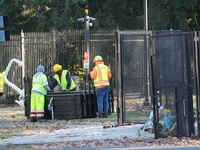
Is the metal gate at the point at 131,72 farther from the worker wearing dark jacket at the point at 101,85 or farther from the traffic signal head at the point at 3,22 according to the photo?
the traffic signal head at the point at 3,22

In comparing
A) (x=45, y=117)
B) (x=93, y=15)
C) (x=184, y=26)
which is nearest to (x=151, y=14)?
(x=184, y=26)

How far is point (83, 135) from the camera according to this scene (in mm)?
12664

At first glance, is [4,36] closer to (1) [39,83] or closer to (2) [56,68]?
(1) [39,83]

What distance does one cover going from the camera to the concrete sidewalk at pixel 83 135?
11953mm

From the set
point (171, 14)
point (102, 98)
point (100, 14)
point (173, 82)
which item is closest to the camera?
point (173, 82)

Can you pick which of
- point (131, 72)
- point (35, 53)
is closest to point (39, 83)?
point (131, 72)

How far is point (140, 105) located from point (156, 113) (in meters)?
3.17

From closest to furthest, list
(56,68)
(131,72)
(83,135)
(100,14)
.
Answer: (83,135) < (131,72) < (56,68) < (100,14)

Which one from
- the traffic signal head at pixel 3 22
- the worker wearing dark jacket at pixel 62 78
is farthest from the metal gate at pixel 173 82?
the worker wearing dark jacket at pixel 62 78

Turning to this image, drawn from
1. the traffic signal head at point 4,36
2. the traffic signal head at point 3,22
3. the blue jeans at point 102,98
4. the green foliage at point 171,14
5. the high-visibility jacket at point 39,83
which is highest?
the green foliage at point 171,14

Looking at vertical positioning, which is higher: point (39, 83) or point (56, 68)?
point (56, 68)

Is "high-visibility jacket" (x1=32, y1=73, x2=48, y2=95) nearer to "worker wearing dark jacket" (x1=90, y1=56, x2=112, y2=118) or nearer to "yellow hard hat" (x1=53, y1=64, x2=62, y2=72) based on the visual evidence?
"yellow hard hat" (x1=53, y1=64, x2=62, y2=72)

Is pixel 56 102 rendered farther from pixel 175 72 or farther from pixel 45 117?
pixel 175 72

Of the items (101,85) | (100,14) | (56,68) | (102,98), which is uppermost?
→ (100,14)
